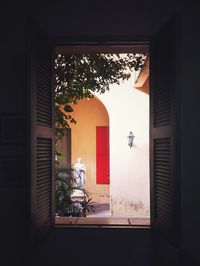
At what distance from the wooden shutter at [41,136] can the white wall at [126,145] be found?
16.5ft

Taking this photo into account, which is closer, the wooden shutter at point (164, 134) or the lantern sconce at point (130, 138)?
the wooden shutter at point (164, 134)

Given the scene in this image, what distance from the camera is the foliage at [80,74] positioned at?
183 inches

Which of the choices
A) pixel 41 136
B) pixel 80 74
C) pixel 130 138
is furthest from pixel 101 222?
pixel 130 138

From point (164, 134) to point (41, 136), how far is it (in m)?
0.94

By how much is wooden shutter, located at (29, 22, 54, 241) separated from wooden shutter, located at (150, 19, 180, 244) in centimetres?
87

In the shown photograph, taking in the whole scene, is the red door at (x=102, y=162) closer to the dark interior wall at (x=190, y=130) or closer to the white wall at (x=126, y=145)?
the white wall at (x=126, y=145)

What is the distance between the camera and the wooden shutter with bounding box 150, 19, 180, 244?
2555 millimetres

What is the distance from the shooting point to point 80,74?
16.2 ft

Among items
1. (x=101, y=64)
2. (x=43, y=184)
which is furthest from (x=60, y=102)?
(x=43, y=184)

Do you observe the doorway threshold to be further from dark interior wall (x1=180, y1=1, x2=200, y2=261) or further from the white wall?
the white wall

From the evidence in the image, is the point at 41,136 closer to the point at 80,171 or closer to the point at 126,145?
the point at 126,145

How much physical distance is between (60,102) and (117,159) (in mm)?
3802

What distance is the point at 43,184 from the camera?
2.91 meters

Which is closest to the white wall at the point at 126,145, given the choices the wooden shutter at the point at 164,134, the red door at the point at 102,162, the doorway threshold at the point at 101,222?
the red door at the point at 102,162
